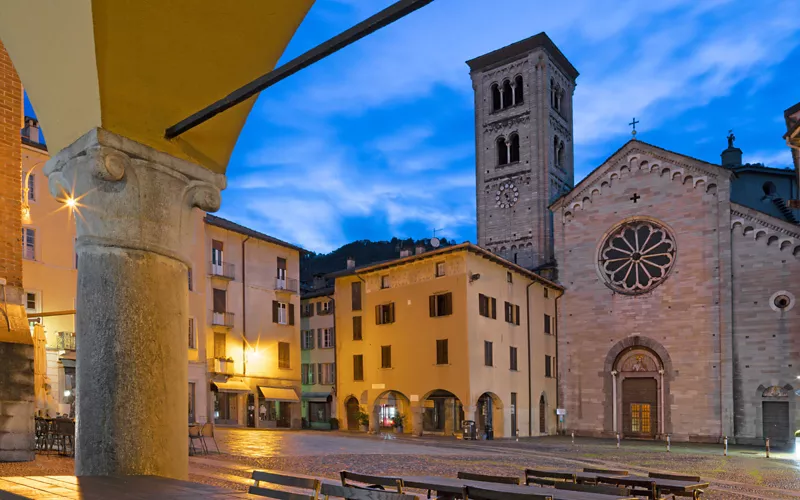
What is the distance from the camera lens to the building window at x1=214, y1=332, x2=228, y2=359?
37094mm

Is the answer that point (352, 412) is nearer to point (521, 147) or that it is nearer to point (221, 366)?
point (221, 366)

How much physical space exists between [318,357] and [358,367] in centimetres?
793

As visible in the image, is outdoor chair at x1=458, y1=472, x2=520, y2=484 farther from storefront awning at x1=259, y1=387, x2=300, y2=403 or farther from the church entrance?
storefront awning at x1=259, y1=387, x2=300, y2=403

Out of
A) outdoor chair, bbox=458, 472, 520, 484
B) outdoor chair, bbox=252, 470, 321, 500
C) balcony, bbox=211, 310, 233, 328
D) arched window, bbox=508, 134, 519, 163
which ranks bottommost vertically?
outdoor chair, bbox=458, 472, 520, 484

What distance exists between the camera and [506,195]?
50188 millimetres

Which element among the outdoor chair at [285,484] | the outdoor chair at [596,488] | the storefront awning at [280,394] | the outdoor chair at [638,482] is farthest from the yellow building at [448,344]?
the outdoor chair at [285,484]

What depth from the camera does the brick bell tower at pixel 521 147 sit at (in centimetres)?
4838

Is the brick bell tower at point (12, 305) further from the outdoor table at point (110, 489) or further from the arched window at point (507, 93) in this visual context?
the arched window at point (507, 93)

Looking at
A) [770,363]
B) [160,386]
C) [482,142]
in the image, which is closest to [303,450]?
[160,386]

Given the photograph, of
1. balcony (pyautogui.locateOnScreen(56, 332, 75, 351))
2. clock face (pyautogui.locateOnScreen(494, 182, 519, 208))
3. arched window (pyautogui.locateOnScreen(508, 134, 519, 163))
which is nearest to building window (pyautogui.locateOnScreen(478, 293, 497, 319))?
clock face (pyautogui.locateOnScreen(494, 182, 519, 208))

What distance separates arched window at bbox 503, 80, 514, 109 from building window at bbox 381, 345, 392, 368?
22140 millimetres

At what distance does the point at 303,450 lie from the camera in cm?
2225

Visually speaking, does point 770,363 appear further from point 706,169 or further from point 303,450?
point 303,450

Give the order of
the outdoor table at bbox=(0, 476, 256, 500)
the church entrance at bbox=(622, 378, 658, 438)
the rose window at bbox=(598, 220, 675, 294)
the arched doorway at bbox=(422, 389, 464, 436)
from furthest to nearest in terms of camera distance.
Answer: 1. the arched doorway at bbox=(422, 389, 464, 436)
2. the rose window at bbox=(598, 220, 675, 294)
3. the church entrance at bbox=(622, 378, 658, 438)
4. the outdoor table at bbox=(0, 476, 256, 500)
